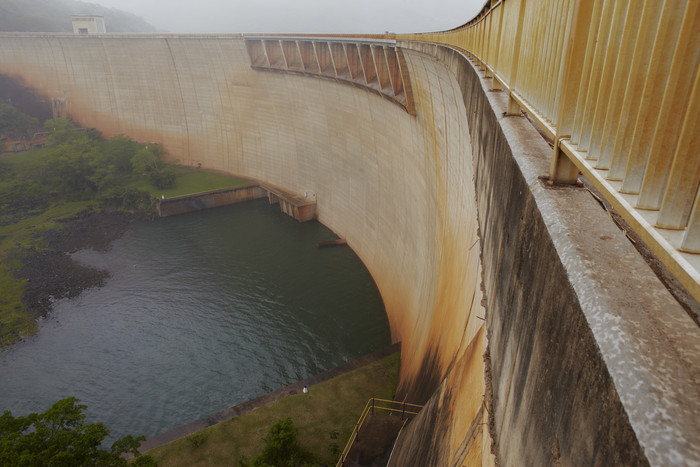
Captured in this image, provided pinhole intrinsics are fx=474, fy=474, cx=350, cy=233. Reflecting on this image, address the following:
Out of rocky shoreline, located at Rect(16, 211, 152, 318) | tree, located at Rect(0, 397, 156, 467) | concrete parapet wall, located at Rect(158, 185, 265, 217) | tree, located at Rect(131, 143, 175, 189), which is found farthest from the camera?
tree, located at Rect(131, 143, 175, 189)

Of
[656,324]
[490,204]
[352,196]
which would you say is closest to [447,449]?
[490,204]

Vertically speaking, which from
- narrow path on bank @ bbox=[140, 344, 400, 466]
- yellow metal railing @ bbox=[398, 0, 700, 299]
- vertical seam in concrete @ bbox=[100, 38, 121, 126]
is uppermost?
yellow metal railing @ bbox=[398, 0, 700, 299]

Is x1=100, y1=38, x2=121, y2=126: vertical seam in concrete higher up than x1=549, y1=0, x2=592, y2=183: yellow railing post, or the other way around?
x1=549, y1=0, x2=592, y2=183: yellow railing post

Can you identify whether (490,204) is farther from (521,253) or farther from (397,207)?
(397,207)

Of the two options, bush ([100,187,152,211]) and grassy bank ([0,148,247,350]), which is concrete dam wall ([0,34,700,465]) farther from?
bush ([100,187,152,211])

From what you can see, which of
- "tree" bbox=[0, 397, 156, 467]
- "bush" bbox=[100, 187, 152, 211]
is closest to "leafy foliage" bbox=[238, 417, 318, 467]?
"tree" bbox=[0, 397, 156, 467]

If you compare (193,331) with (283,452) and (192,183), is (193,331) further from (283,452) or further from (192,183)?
(192,183)
